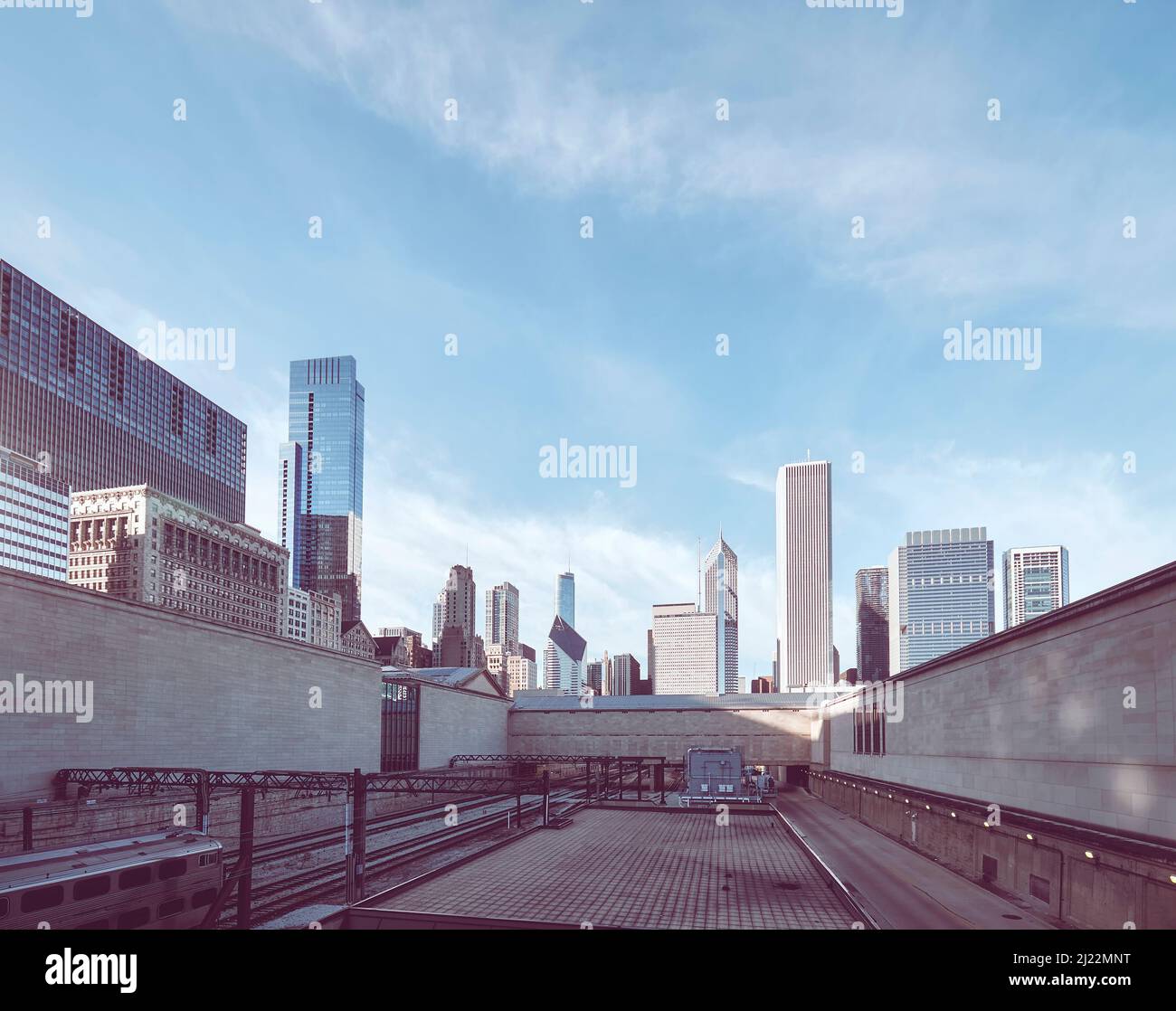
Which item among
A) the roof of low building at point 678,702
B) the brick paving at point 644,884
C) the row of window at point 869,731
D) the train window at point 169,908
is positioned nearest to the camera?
the train window at point 169,908

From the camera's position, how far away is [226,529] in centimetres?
19888

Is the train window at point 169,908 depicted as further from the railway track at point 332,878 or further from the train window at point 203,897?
the railway track at point 332,878

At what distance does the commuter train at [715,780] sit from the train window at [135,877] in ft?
156

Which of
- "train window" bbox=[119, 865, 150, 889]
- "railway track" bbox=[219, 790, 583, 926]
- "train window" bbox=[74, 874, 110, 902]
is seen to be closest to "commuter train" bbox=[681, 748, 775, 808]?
"railway track" bbox=[219, 790, 583, 926]

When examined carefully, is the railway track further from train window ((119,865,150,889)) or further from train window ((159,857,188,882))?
train window ((119,865,150,889))

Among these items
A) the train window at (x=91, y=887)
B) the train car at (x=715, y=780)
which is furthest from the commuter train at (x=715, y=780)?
the train window at (x=91, y=887)

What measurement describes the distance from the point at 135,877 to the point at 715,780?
4911cm

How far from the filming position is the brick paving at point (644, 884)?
27.6m

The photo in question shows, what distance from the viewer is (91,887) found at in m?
21.3

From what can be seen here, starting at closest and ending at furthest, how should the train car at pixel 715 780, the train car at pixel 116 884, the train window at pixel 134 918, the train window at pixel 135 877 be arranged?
the train car at pixel 116 884 → the train window at pixel 134 918 → the train window at pixel 135 877 → the train car at pixel 715 780

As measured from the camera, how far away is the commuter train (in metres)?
64.1

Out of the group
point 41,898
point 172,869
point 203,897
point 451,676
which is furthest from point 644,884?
point 451,676
